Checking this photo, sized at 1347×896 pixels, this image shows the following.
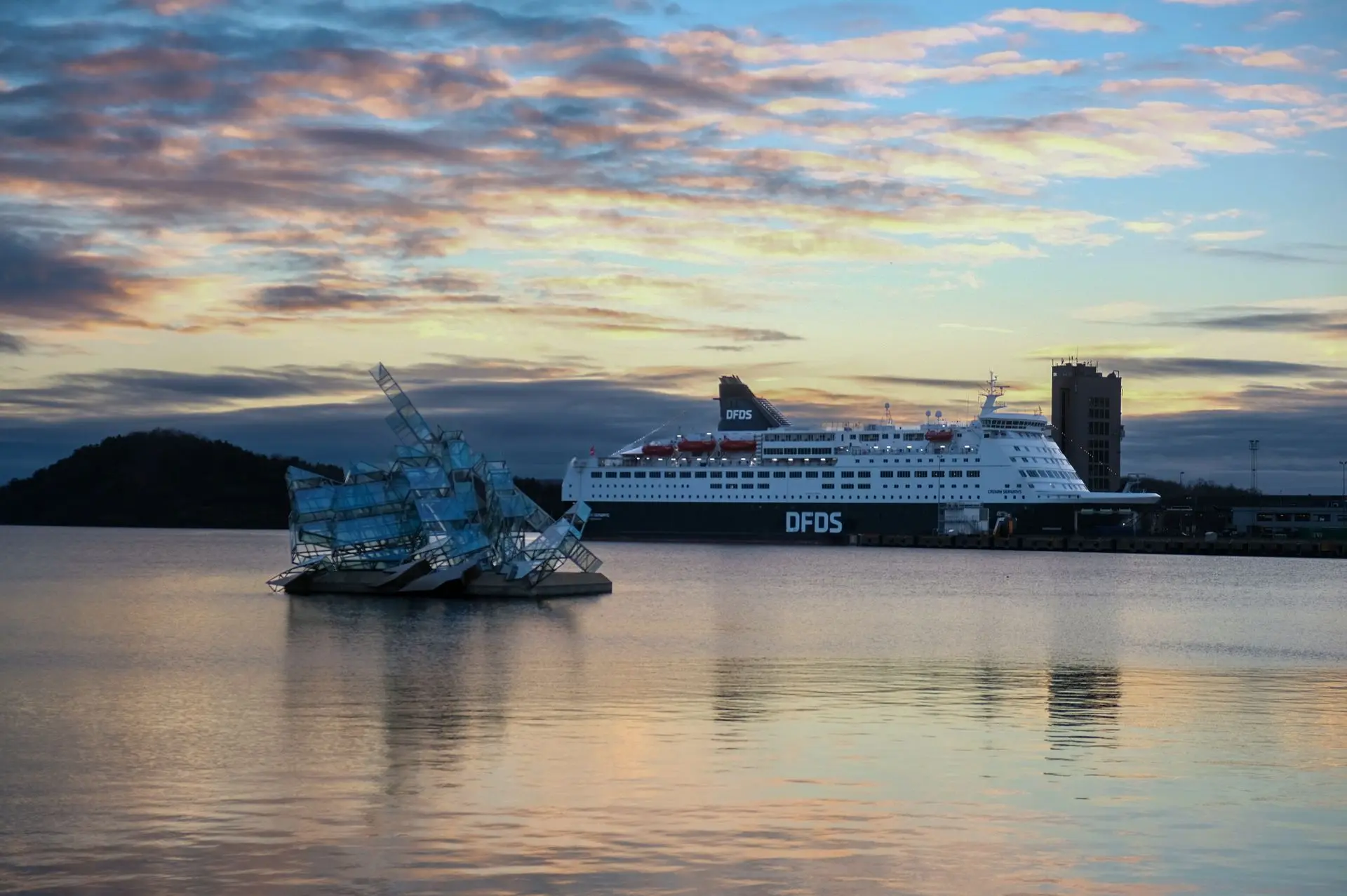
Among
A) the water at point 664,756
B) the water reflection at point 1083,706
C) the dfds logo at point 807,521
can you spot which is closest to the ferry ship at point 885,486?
the dfds logo at point 807,521

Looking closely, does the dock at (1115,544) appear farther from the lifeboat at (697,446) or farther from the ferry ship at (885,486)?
the lifeboat at (697,446)

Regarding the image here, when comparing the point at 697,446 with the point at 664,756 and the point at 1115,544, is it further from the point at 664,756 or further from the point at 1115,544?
the point at 664,756

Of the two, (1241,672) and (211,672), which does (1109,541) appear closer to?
(1241,672)

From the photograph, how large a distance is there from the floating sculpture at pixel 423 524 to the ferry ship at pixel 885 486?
54594 millimetres

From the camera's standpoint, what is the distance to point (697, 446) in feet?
347

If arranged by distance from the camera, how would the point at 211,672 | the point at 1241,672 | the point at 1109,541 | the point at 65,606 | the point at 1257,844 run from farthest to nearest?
the point at 1109,541
the point at 65,606
the point at 1241,672
the point at 211,672
the point at 1257,844

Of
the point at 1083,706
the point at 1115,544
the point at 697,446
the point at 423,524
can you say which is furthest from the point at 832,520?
the point at 1083,706

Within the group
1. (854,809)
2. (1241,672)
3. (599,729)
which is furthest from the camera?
(1241,672)

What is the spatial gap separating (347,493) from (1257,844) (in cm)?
3451

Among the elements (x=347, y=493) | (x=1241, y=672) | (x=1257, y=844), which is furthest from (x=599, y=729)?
(x=347, y=493)

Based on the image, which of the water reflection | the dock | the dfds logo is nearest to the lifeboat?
the dfds logo

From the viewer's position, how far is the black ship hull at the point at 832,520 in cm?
9956

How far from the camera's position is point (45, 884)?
10641mm

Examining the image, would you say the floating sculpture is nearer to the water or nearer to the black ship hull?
the water
